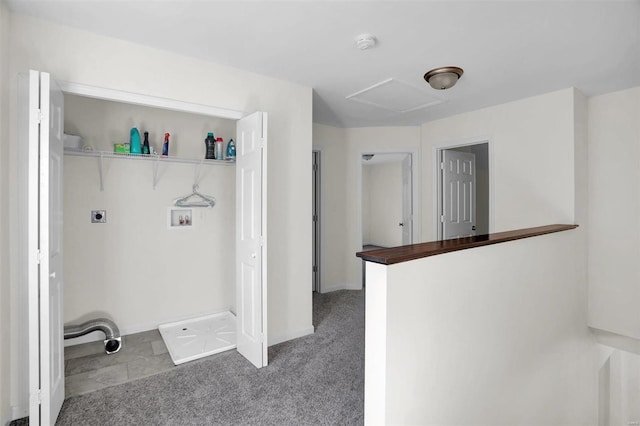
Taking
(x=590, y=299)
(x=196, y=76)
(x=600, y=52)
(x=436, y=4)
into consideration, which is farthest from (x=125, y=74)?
(x=590, y=299)

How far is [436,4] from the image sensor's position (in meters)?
1.90

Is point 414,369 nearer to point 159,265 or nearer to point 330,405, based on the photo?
point 330,405

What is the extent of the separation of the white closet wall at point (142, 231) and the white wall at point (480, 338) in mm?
2663

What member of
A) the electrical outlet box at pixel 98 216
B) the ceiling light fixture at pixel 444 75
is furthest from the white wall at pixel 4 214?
the ceiling light fixture at pixel 444 75

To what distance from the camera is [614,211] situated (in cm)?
339

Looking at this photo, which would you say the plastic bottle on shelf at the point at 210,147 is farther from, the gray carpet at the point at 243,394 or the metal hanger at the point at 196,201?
the gray carpet at the point at 243,394

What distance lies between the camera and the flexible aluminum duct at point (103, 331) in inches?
114

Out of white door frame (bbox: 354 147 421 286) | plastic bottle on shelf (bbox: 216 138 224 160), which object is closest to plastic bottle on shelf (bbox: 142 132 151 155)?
plastic bottle on shelf (bbox: 216 138 224 160)

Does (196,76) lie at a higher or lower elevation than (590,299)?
higher

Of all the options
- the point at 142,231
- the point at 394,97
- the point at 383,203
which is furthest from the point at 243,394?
the point at 383,203

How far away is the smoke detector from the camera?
7.40 ft

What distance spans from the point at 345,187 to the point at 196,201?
229 cm

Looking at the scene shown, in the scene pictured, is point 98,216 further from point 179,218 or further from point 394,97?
point 394,97

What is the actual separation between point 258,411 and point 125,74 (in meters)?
2.52
